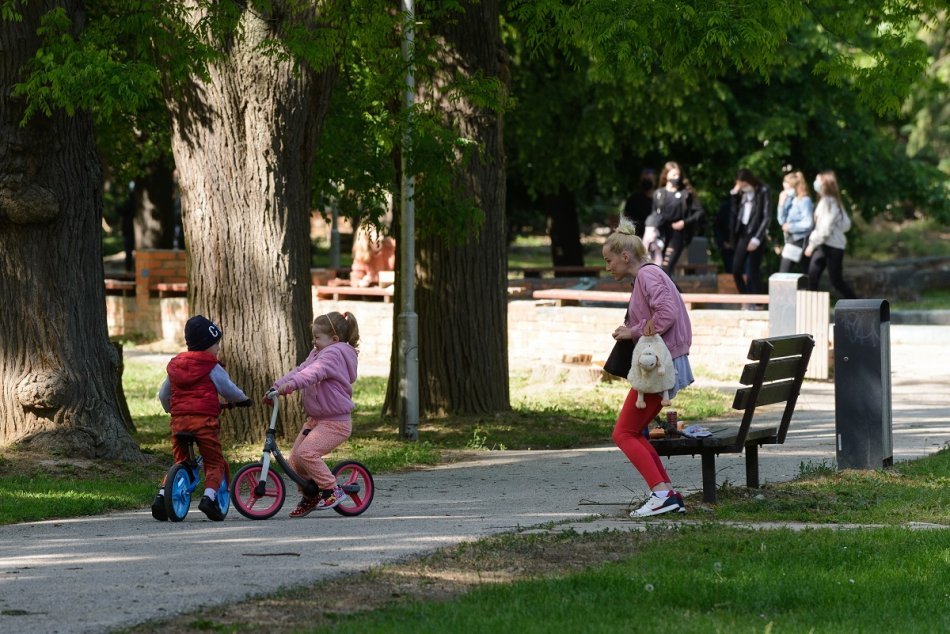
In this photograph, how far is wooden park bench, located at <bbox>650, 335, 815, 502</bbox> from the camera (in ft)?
28.1

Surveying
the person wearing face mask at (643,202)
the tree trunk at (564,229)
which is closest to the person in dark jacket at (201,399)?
the person wearing face mask at (643,202)

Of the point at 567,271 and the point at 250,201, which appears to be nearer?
the point at 250,201

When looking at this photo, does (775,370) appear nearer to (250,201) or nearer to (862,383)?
(862,383)

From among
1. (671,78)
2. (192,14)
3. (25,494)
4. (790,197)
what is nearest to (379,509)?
(25,494)

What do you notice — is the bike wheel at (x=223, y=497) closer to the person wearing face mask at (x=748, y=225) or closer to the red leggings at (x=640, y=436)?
the red leggings at (x=640, y=436)

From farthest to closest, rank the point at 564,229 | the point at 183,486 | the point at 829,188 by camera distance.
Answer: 1. the point at 564,229
2. the point at 829,188
3. the point at 183,486

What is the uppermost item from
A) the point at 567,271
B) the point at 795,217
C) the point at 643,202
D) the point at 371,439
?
the point at 643,202

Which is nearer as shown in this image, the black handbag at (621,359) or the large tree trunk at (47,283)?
the black handbag at (621,359)

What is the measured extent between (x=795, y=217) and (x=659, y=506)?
1194 centimetres

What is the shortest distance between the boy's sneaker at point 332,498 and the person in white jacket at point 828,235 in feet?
38.0

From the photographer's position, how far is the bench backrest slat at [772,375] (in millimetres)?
8766

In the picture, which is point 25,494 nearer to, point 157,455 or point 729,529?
point 157,455

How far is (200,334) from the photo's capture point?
8406 millimetres

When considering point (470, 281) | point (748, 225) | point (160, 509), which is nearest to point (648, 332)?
point (160, 509)
